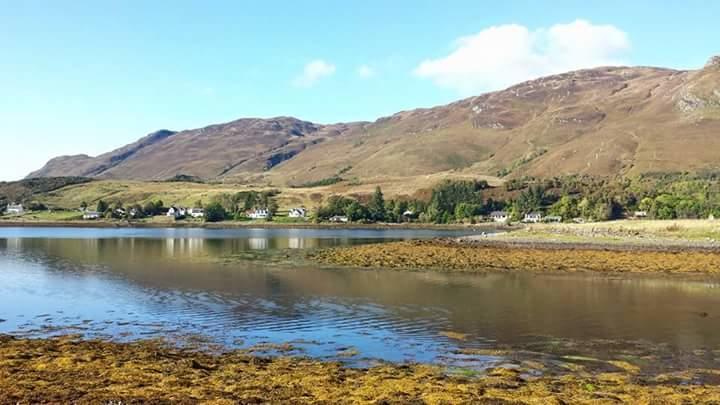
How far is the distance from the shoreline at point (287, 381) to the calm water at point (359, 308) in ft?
9.09

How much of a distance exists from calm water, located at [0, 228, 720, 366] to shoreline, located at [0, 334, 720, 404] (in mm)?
2769

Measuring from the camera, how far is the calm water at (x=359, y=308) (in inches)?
1040

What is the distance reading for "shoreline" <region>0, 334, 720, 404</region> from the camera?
16875 millimetres

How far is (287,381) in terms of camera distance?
18625mm

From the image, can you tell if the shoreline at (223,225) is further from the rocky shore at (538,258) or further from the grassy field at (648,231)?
the rocky shore at (538,258)

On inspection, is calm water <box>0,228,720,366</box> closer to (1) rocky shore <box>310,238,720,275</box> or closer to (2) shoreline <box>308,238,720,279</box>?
(2) shoreline <box>308,238,720,279</box>

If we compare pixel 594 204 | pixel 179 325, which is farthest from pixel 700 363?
pixel 594 204

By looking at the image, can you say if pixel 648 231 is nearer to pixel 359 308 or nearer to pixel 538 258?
pixel 538 258

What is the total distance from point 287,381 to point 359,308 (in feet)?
52.5

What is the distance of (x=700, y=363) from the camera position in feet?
73.1

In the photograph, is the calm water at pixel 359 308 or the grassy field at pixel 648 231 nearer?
the calm water at pixel 359 308

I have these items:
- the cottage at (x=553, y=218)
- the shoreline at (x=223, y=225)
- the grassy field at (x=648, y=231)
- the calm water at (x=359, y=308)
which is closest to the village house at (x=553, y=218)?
the cottage at (x=553, y=218)

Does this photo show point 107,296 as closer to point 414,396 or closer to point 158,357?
point 158,357

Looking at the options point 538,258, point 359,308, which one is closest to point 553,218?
point 538,258
